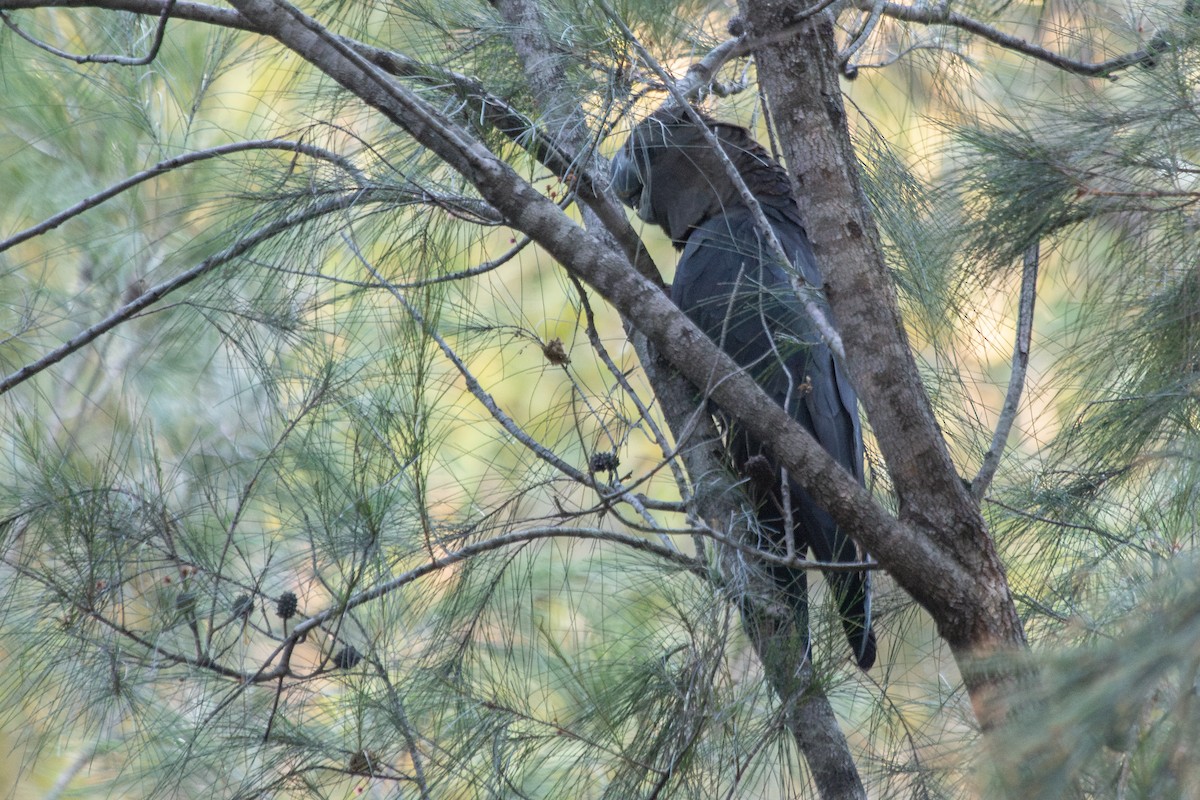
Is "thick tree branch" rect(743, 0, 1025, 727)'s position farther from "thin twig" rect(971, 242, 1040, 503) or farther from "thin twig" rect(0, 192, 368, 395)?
"thin twig" rect(0, 192, 368, 395)

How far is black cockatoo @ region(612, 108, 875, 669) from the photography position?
65.5 inches

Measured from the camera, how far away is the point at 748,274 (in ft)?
5.36

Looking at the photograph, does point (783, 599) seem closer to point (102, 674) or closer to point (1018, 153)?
point (1018, 153)

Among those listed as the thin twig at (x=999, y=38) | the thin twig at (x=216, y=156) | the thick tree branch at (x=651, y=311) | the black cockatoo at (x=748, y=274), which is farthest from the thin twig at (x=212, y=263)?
the thin twig at (x=999, y=38)

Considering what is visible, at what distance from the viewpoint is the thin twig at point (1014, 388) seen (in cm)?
114

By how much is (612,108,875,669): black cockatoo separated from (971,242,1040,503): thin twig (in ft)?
1.02

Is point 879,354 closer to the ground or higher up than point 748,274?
closer to the ground

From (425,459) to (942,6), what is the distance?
2.94ft

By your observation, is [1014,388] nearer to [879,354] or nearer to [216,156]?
[879,354]

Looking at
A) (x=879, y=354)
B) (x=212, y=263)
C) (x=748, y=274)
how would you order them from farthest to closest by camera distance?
(x=748, y=274), (x=212, y=263), (x=879, y=354)

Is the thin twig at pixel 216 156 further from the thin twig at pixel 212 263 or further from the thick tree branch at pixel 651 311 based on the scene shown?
the thick tree branch at pixel 651 311

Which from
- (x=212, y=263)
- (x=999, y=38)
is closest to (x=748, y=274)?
(x=999, y=38)

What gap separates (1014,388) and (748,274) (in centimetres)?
53

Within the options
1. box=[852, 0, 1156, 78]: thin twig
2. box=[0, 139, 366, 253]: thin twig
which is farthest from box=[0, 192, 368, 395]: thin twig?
box=[852, 0, 1156, 78]: thin twig
